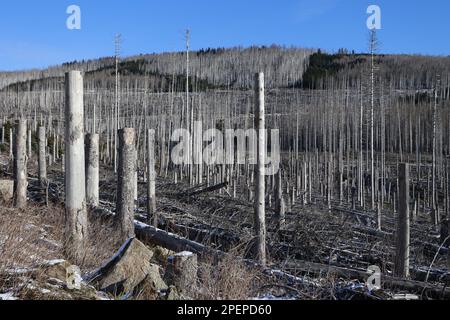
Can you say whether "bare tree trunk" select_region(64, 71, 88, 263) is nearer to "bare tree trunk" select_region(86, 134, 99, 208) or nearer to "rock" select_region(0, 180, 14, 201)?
"bare tree trunk" select_region(86, 134, 99, 208)

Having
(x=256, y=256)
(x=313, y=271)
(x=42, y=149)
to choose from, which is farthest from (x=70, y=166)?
(x=42, y=149)

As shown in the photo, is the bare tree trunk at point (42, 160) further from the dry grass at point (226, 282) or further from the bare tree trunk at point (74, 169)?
the dry grass at point (226, 282)

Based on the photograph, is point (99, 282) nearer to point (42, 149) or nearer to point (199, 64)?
point (42, 149)

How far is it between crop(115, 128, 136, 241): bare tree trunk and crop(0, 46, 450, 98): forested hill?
37224mm

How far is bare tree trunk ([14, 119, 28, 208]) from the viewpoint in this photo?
917 centimetres

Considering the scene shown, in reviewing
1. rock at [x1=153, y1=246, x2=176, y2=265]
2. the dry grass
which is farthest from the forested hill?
the dry grass

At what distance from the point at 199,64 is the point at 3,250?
56071mm

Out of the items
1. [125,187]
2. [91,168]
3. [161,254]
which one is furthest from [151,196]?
[161,254]

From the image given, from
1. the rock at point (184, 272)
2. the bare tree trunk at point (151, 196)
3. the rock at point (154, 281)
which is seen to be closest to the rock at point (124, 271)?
the rock at point (154, 281)

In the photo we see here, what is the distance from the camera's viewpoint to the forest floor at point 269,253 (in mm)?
4574

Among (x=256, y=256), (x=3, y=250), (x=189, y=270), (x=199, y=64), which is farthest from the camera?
(x=199, y=64)

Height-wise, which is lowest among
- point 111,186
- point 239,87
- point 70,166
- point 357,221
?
point 357,221

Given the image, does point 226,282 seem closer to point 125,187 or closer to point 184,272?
point 184,272

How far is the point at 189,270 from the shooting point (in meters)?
4.59
